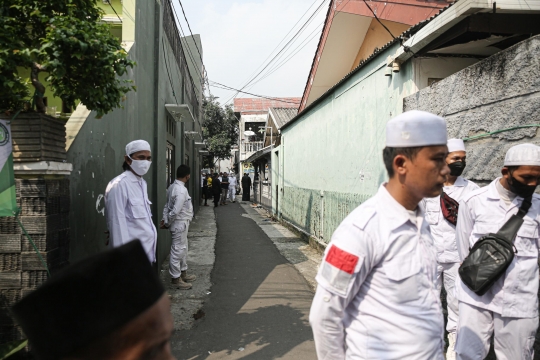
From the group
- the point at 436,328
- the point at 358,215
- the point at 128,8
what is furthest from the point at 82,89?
the point at 128,8

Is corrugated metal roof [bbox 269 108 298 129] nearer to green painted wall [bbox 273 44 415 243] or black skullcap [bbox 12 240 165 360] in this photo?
green painted wall [bbox 273 44 415 243]

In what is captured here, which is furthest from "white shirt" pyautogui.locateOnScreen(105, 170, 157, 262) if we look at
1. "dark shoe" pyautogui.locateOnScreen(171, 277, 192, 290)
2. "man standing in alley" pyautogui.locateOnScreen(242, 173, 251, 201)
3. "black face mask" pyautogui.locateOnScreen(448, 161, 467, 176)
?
"man standing in alley" pyautogui.locateOnScreen(242, 173, 251, 201)

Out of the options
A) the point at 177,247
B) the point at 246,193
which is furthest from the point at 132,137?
the point at 246,193

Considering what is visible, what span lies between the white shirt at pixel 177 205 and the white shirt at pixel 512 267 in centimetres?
426

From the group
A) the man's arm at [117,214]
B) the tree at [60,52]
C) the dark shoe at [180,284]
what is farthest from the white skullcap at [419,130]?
the dark shoe at [180,284]

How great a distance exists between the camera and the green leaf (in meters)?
2.72

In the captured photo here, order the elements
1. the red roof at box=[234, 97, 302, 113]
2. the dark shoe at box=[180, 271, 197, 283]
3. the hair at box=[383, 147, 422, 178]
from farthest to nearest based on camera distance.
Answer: the red roof at box=[234, 97, 302, 113] → the dark shoe at box=[180, 271, 197, 283] → the hair at box=[383, 147, 422, 178]

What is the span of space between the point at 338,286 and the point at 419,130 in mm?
758

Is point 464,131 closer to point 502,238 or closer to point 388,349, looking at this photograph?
point 502,238

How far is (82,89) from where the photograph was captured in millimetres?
3129

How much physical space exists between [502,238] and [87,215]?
352cm

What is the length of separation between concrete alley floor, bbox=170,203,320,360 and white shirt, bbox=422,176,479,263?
5.30ft

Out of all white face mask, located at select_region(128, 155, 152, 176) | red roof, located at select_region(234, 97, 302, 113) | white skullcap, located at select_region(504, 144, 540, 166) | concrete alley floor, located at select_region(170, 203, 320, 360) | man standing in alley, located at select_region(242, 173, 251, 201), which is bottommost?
concrete alley floor, located at select_region(170, 203, 320, 360)

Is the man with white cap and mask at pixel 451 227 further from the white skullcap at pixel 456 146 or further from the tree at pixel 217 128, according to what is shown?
the tree at pixel 217 128
